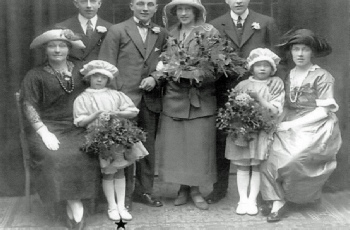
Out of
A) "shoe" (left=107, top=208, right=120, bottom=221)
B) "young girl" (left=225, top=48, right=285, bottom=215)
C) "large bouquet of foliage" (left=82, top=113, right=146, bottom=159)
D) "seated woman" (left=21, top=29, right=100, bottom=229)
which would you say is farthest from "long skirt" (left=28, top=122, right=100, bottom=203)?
"young girl" (left=225, top=48, right=285, bottom=215)

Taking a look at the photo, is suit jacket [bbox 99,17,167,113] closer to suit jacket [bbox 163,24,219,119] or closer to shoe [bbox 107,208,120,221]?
suit jacket [bbox 163,24,219,119]

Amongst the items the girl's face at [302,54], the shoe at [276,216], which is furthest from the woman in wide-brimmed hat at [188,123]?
the girl's face at [302,54]

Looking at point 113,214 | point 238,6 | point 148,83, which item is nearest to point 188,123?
point 148,83

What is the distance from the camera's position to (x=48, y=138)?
215 inches

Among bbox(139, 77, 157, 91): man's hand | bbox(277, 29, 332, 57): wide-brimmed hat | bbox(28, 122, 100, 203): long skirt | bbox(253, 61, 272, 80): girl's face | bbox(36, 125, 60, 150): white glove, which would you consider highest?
bbox(277, 29, 332, 57): wide-brimmed hat

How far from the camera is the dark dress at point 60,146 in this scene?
5.34 m

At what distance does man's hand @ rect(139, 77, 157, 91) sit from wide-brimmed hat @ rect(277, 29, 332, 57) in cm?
Answer: 118

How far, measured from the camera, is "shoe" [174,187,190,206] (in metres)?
6.05

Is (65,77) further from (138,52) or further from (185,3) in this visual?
(185,3)

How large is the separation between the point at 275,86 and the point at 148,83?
1112 mm

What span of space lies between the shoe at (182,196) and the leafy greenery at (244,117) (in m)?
0.79

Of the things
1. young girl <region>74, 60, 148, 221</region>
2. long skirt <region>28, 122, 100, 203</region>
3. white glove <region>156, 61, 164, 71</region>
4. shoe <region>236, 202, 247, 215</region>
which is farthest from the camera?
shoe <region>236, 202, 247, 215</region>

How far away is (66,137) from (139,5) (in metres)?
1.32

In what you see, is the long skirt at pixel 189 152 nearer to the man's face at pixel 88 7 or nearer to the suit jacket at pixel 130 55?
the suit jacket at pixel 130 55
